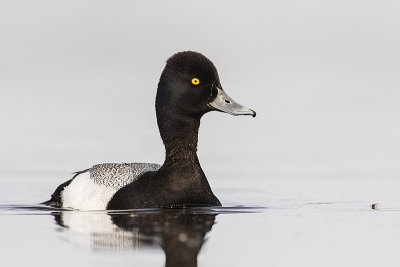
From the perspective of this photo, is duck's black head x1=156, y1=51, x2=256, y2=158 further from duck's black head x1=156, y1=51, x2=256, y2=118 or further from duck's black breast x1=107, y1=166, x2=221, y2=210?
duck's black breast x1=107, y1=166, x2=221, y2=210

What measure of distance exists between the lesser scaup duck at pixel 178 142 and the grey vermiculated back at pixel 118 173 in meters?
0.01

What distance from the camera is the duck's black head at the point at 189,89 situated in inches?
527

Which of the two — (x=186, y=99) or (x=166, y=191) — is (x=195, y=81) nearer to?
(x=186, y=99)

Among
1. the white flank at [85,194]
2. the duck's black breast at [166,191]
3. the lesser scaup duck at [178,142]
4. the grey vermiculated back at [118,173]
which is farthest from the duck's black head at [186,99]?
the white flank at [85,194]

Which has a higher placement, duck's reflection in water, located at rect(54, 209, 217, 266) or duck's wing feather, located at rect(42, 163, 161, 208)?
duck's wing feather, located at rect(42, 163, 161, 208)

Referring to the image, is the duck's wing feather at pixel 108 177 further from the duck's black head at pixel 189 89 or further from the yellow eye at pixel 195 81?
the yellow eye at pixel 195 81

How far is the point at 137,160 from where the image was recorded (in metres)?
17.6

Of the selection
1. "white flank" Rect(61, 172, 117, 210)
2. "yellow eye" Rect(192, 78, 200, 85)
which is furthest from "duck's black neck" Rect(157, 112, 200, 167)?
"white flank" Rect(61, 172, 117, 210)

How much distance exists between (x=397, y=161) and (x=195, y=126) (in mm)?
5135

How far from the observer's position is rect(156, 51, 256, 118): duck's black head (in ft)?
43.9

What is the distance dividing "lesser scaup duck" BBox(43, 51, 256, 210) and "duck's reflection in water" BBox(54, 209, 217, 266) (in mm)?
350

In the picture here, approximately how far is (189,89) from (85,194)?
1861mm

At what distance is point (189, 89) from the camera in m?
13.4

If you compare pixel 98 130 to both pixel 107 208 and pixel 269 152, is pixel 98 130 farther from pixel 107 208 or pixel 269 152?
pixel 107 208
